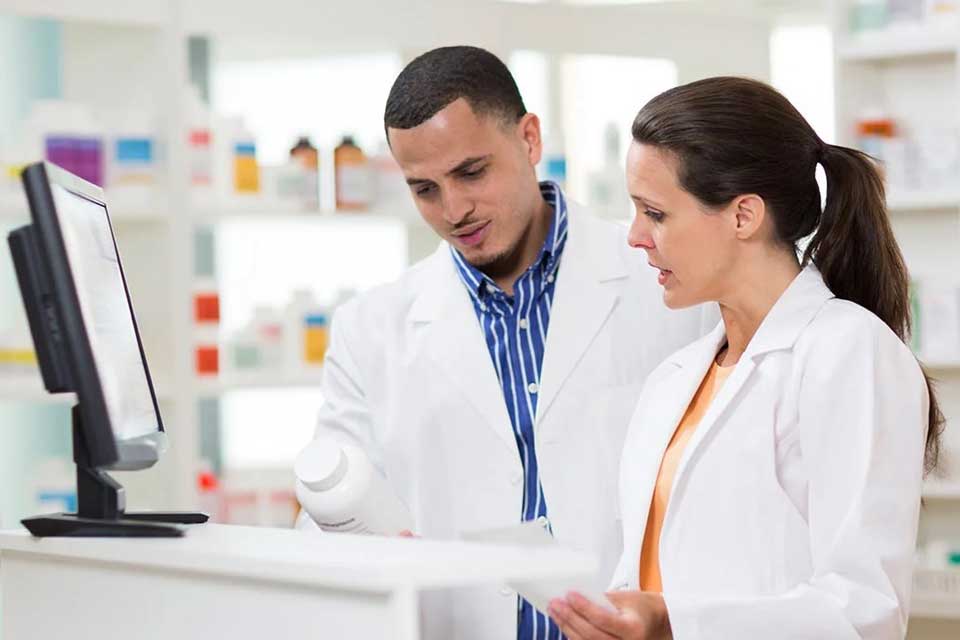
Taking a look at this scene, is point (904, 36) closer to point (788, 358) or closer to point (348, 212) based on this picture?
point (348, 212)

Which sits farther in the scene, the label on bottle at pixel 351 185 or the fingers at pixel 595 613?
the label on bottle at pixel 351 185

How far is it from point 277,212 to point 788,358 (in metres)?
2.48

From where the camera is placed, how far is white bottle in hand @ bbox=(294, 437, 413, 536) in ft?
5.50

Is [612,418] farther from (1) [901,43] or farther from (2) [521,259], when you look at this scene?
(1) [901,43]

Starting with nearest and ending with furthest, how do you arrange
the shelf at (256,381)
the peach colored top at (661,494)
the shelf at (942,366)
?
the peach colored top at (661,494) < the shelf at (256,381) < the shelf at (942,366)

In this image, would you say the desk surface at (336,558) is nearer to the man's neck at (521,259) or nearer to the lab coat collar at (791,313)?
the lab coat collar at (791,313)

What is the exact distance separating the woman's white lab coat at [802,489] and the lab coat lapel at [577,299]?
331 millimetres

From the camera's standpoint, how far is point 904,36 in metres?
4.28

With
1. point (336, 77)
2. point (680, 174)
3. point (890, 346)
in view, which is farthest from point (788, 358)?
point (336, 77)

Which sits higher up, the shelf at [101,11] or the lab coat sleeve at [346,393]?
the shelf at [101,11]

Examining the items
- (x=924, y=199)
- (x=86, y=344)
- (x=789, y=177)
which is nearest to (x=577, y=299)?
(x=789, y=177)

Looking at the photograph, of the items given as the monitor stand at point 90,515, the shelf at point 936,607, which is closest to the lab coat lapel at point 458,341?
the monitor stand at point 90,515

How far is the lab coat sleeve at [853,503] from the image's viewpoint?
5.56 ft

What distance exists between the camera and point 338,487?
5.52 ft
